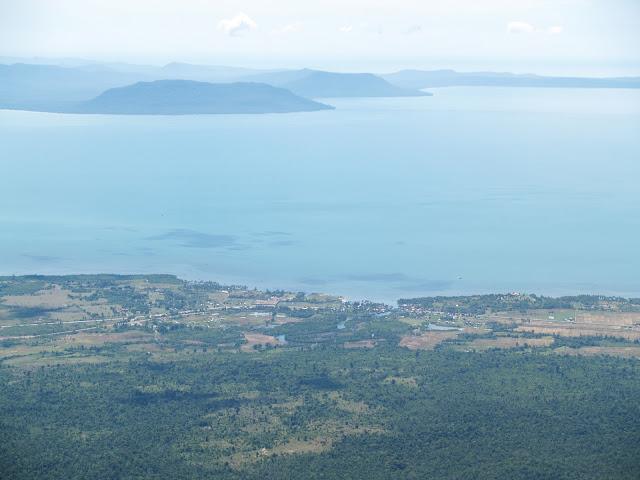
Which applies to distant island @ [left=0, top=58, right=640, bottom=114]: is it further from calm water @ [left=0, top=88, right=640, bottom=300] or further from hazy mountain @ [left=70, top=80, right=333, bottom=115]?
calm water @ [left=0, top=88, right=640, bottom=300]

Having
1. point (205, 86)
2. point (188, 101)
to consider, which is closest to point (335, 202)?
point (188, 101)

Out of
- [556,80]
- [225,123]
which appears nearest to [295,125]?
[225,123]

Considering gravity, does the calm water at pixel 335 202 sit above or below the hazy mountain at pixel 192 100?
below

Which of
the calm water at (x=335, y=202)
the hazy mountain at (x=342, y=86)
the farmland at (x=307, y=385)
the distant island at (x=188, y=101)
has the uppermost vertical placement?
the hazy mountain at (x=342, y=86)

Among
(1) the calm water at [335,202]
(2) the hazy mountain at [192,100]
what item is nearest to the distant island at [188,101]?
(2) the hazy mountain at [192,100]

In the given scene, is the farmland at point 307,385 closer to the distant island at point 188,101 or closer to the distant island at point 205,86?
the distant island at point 188,101

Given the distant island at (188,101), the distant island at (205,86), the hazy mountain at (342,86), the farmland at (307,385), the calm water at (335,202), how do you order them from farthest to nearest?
the hazy mountain at (342,86)
the distant island at (205,86)
the distant island at (188,101)
the calm water at (335,202)
the farmland at (307,385)

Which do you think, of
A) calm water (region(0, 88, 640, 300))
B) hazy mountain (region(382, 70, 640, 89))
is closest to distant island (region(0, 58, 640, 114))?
hazy mountain (region(382, 70, 640, 89))
